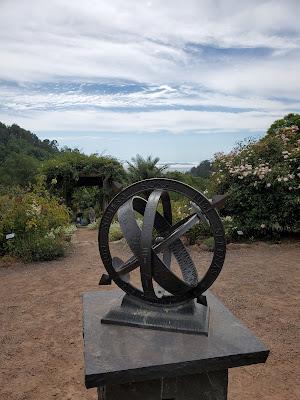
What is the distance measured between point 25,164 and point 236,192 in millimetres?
19544

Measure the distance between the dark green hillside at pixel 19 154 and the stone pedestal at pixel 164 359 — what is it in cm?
1690

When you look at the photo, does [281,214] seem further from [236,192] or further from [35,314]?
[35,314]

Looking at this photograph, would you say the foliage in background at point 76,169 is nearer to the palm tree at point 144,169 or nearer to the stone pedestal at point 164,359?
the palm tree at point 144,169

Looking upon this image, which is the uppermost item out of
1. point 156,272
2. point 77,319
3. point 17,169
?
point 17,169

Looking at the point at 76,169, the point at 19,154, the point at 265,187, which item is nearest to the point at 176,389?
the point at 265,187

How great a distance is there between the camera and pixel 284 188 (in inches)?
362

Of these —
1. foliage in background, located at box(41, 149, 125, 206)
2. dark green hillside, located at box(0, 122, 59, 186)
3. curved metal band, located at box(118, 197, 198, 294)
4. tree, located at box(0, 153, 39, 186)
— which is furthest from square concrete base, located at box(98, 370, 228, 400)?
tree, located at box(0, 153, 39, 186)

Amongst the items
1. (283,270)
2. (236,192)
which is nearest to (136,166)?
(236,192)

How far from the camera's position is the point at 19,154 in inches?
1119

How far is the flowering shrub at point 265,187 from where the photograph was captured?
9.09m

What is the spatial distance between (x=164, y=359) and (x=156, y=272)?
1.70 feet

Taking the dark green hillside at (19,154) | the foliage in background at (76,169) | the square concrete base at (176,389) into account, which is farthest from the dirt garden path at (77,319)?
the dark green hillside at (19,154)

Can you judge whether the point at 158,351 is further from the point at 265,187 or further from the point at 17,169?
the point at 17,169

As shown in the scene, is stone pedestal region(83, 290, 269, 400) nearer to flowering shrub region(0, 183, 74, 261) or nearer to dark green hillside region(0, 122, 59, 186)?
flowering shrub region(0, 183, 74, 261)
